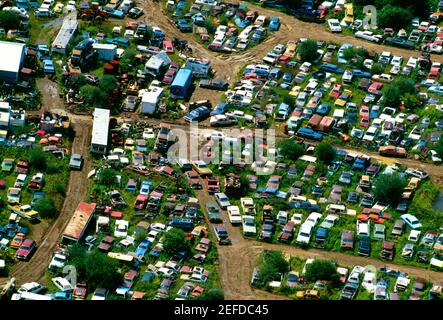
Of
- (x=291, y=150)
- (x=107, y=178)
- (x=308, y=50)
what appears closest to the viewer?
(x=107, y=178)

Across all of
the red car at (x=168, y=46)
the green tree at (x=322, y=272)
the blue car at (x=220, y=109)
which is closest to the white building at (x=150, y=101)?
the blue car at (x=220, y=109)

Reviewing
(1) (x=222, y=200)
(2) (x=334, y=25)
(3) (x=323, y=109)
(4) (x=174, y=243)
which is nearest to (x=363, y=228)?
(1) (x=222, y=200)

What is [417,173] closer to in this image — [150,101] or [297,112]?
[297,112]

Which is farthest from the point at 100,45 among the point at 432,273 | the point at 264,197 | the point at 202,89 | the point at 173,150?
the point at 432,273

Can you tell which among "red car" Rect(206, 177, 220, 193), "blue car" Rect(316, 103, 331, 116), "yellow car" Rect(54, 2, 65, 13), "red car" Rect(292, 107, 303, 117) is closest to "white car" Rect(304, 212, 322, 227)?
"red car" Rect(206, 177, 220, 193)

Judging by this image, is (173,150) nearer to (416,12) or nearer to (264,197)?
(264,197)

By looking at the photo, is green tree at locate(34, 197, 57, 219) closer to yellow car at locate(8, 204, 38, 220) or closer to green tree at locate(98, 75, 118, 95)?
yellow car at locate(8, 204, 38, 220)
